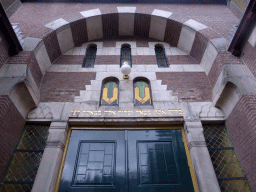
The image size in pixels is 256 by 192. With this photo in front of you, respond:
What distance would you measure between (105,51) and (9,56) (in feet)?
11.3

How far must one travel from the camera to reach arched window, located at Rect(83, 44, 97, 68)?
7.13m

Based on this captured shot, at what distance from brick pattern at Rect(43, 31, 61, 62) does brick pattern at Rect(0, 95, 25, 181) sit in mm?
2714

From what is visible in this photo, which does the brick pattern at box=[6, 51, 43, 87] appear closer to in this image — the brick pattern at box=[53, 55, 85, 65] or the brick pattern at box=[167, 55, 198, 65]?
the brick pattern at box=[53, 55, 85, 65]

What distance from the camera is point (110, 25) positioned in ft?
26.4

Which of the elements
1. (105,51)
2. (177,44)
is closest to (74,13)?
(105,51)

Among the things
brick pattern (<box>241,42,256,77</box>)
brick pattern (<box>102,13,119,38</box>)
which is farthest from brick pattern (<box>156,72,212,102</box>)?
brick pattern (<box>102,13,119,38</box>)

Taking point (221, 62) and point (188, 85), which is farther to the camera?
point (188, 85)

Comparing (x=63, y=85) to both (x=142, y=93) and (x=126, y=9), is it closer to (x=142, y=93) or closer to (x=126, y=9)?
(x=142, y=93)

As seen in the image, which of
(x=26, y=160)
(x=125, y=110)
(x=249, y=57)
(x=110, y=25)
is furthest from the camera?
(x=110, y=25)

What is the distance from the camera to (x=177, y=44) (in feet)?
25.4

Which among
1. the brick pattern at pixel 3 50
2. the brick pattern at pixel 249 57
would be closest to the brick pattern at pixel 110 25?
the brick pattern at pixel 3 50

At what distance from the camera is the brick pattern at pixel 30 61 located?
5.47 metres

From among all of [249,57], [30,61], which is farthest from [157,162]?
[30,61]

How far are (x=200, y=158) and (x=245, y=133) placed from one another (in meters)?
1.32
